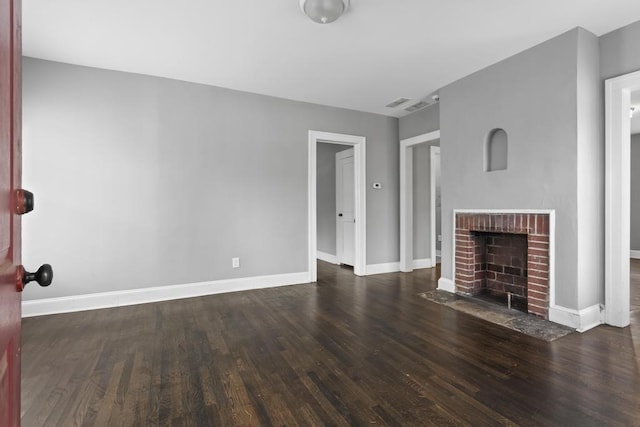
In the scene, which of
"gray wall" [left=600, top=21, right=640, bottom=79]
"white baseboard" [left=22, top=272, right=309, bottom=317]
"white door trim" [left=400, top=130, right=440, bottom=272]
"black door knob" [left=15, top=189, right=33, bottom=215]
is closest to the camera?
"black door knob" [left=15, top=189, right=33, bottom=215]

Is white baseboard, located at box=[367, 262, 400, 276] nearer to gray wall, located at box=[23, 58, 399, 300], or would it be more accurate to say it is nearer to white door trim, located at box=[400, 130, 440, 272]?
white door trim, located at box=[400, 130, 440, 272]

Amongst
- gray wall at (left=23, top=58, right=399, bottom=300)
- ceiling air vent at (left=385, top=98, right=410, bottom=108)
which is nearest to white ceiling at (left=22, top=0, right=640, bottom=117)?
gray wall at (left=23, top=58, right=399, bottom=300)

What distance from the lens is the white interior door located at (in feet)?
18.1

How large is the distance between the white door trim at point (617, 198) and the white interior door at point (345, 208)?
→ 3.17 meters

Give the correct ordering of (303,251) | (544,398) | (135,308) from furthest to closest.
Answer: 1. (303,251)
2. (135,308)
3. (544,398)

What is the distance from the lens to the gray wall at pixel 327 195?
6191mm

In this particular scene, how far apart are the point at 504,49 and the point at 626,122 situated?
120 cm

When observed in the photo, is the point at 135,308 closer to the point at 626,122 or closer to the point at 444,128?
the point at 444,128

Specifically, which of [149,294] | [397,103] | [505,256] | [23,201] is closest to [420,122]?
[397,103]

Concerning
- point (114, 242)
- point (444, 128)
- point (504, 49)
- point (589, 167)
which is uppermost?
point (504, 49)

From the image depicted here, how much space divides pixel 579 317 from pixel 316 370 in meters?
2.27

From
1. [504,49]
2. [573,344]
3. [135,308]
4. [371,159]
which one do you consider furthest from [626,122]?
[135,308]

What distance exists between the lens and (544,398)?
175cm

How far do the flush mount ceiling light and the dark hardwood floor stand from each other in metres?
2.47
